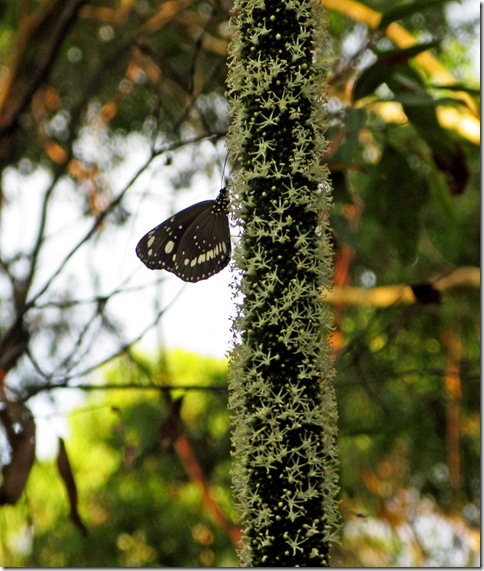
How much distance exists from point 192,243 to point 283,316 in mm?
634

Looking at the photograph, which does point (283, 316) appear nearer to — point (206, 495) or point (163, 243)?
point (163, 243)

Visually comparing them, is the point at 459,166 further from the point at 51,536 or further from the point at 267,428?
the point at 51,536

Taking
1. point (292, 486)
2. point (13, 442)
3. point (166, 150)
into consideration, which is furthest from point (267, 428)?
point (166, 150)

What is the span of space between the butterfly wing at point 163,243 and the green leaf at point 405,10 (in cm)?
80

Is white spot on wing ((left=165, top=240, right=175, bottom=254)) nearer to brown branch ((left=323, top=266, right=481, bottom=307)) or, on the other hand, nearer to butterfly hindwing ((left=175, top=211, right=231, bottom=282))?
butterfly hindwing ((left=175, top=211, right=231, bottom=282))

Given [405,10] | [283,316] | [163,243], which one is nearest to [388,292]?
[405,10]

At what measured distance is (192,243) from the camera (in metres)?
1.57

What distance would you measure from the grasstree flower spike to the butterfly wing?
59 centimetres

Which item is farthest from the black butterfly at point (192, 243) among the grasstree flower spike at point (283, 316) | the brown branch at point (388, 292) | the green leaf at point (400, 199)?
the brown branch at point (388, 292)

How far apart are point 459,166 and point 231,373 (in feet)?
4.69

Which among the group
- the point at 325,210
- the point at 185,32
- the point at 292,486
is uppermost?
the point at 185,32

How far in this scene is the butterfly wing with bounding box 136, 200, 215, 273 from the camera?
1608 millimetres

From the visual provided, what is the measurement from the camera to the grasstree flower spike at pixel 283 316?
0.97m

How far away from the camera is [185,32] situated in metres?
4.36
